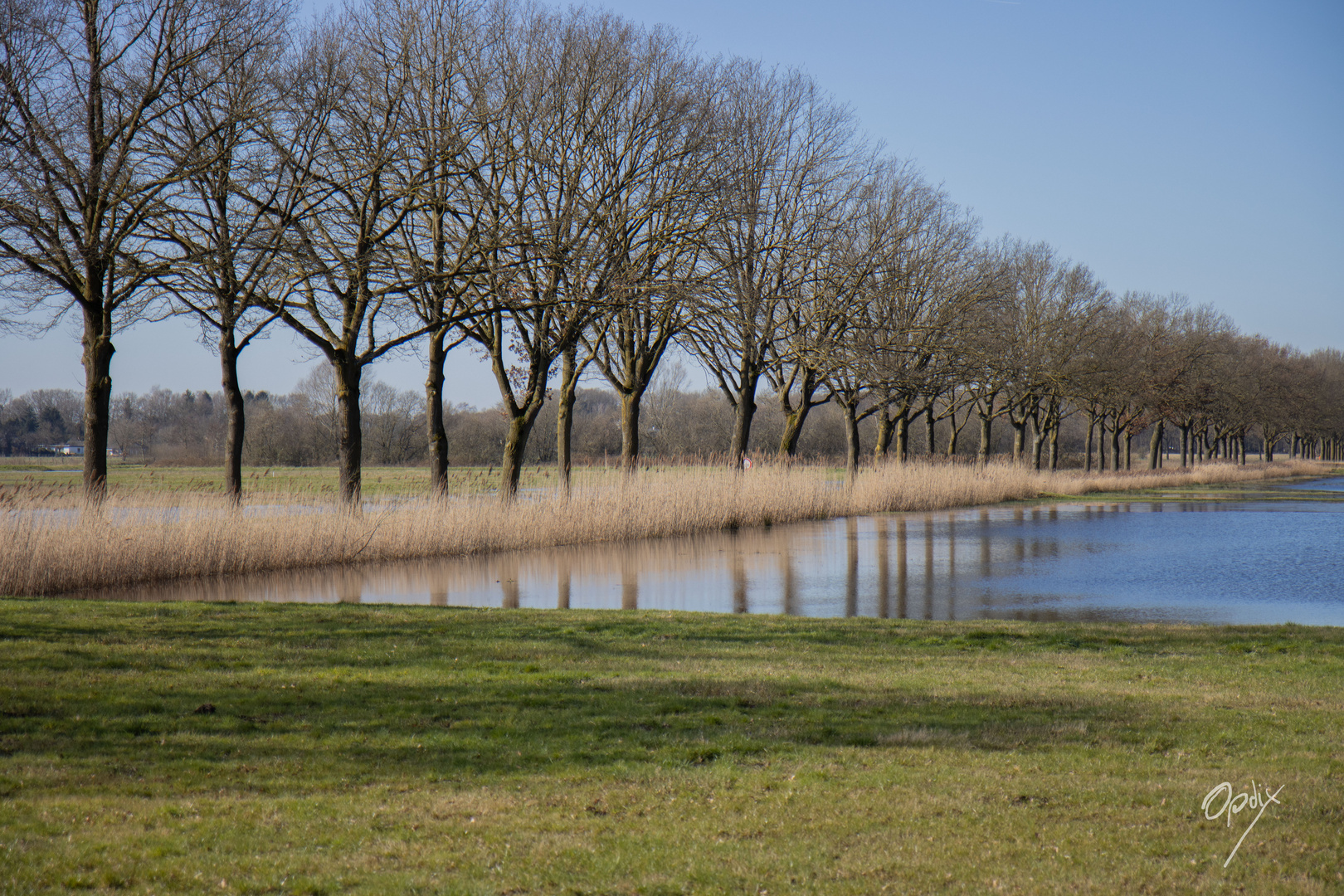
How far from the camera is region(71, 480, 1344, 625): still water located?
13.5m

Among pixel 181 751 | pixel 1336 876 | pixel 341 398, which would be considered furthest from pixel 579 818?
pixel 341 398

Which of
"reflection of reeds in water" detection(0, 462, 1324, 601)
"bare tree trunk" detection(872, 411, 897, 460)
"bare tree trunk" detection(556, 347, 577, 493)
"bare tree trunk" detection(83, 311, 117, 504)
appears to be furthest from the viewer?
"bare tree trunk" detection(872, 411, 897, 460)

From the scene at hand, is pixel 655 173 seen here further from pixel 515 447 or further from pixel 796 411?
pixel 796 411

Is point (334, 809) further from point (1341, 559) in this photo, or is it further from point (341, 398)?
point (1341, 559)

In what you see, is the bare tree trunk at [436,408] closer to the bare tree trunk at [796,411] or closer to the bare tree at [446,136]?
the bare tree at [446,136]

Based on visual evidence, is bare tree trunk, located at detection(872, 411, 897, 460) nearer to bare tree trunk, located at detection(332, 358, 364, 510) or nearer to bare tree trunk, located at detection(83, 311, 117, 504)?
bare tree trunk, located at detection(332, 358, 364, 510)

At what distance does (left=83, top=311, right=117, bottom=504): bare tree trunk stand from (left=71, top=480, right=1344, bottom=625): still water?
383 cm

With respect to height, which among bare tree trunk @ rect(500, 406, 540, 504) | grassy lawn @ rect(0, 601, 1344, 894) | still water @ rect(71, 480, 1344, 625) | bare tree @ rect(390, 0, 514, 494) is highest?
bare tree @ rect(390, 0, 514, 494)

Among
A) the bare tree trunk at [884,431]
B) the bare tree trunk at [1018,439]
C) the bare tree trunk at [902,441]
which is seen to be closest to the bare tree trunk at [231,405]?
the bare tree trunk at [902,441]

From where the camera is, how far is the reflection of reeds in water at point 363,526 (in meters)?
14.3

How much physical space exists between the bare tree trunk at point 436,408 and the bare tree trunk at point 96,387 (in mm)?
6439

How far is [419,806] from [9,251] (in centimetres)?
1535

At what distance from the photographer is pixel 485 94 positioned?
20703 millimetres

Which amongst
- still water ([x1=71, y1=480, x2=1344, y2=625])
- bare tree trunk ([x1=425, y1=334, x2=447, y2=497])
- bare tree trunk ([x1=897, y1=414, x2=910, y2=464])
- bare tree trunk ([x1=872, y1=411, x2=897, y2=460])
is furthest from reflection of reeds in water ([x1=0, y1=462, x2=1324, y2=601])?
bare tree trunk ([x1=872, y1=411, x2=897, y2=460])
